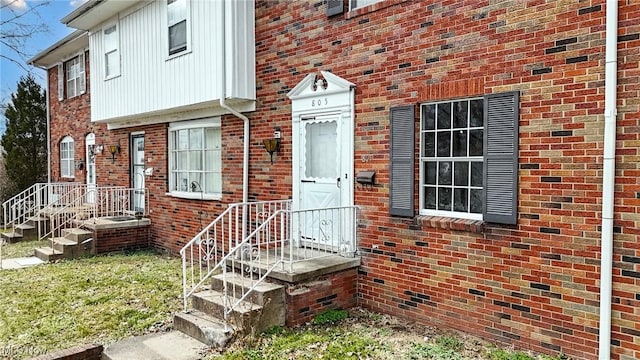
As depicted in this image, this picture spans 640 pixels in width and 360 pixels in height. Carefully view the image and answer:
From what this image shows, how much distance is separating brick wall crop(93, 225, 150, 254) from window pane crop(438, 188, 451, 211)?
7.76 m

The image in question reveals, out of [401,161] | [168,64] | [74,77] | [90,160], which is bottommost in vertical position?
[401,161]

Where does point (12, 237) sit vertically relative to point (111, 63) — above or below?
below

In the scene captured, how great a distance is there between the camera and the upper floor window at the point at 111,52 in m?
10.7

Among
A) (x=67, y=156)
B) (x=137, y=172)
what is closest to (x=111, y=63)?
(x=137, y=172)

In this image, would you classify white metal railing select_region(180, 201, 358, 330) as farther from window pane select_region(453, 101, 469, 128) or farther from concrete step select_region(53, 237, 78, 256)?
concrete step select_region(53, 237, 78, 256)

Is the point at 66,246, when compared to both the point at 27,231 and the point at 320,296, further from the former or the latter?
the point at 320,296

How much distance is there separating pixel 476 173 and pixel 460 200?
0.39 metres

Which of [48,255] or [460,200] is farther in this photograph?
[48,255]

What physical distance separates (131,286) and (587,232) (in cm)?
650

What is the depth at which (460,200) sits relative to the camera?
5.16 m

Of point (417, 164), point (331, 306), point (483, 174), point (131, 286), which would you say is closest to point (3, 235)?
point (131, 286)

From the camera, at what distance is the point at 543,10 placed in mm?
4344

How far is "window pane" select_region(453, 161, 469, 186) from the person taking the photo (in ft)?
16.6

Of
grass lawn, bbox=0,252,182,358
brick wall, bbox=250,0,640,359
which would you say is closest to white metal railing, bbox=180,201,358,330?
brick wall, bbox=250,0,640,359
